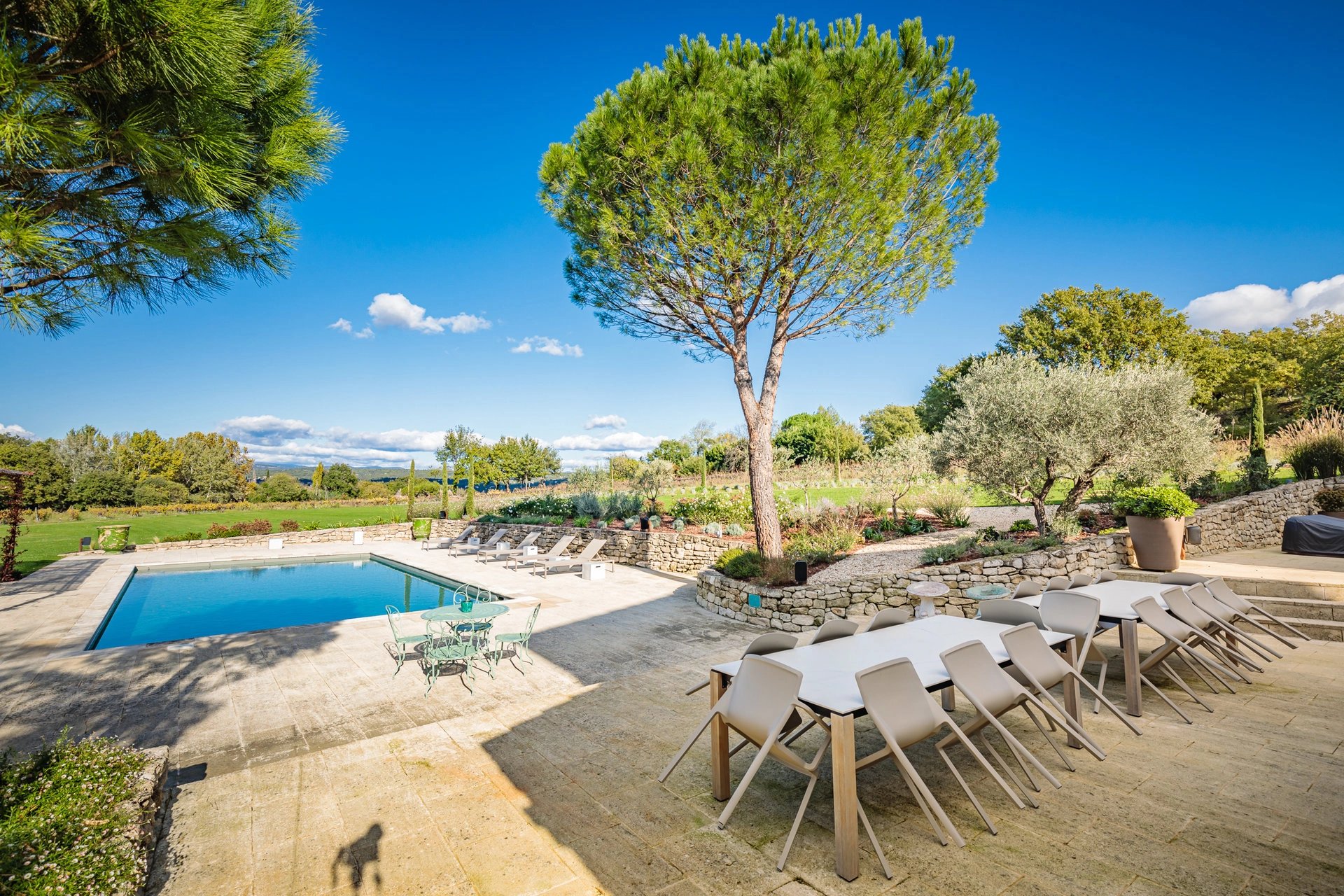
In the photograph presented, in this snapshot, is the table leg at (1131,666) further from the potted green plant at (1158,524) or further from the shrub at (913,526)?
the shrub at (913,526)

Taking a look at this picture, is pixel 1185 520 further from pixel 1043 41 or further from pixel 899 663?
pixel 899 663

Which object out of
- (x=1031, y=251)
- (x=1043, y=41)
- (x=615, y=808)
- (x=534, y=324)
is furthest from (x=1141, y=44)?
(x=534, y=324)

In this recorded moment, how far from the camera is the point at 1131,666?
3.83 meters

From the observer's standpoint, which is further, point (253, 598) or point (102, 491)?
point (102, 491)

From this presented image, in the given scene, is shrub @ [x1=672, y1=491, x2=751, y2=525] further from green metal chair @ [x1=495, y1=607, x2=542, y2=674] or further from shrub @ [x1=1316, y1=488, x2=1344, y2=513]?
shrub @ [x1=1316, y1=488, x2=1344, y2=513]

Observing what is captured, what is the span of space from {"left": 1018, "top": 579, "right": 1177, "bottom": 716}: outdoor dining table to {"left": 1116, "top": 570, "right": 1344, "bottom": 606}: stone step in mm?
1339

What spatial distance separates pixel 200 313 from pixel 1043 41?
12905mm

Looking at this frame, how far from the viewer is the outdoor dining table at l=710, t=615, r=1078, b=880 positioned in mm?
2260

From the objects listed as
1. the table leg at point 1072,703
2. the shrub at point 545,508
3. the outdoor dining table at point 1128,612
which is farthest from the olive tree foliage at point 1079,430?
the shrub at point 545,508

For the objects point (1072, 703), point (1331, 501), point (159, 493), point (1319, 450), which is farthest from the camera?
point (159, 493)

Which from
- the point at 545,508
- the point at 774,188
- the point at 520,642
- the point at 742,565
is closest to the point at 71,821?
the point at 520,642

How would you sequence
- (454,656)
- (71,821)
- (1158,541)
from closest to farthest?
(71,821) → (454,656) → (1158,541)

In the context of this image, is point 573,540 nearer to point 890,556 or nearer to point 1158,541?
point 890,556

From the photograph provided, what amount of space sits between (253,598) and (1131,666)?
15274mm
